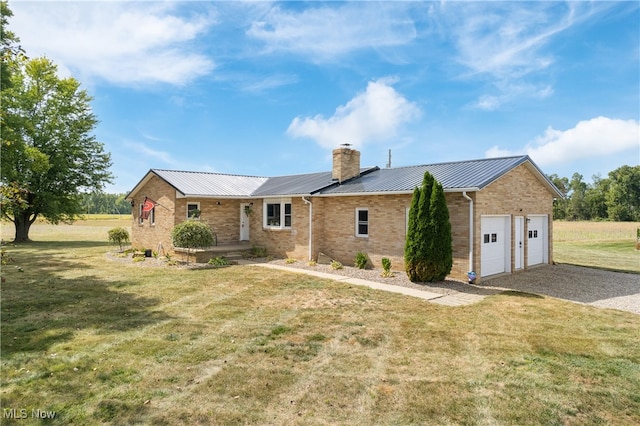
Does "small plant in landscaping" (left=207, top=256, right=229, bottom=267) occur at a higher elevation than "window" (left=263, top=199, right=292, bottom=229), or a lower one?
lower

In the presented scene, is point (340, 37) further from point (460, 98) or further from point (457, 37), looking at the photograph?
point (460, 98)

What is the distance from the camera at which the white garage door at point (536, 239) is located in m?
16.4

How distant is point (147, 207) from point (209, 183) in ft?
12.3

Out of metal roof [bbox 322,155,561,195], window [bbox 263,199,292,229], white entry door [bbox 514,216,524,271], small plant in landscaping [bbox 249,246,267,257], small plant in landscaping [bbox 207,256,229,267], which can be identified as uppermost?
metal roof [bbox 322,155,561,195]

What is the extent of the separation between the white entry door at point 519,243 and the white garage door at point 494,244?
781mm

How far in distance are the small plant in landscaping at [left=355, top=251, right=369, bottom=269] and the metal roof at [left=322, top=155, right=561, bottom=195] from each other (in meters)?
2.70

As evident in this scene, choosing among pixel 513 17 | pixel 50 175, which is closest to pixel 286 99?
pixel 513 17

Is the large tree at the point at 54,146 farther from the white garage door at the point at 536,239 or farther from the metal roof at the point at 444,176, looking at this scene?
the white garage door at the point at 536,239

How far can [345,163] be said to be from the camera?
61.4 feet

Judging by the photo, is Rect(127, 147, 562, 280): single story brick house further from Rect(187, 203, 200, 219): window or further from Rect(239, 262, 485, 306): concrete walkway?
Rect(239, 262, 485, 306): concrete walkway

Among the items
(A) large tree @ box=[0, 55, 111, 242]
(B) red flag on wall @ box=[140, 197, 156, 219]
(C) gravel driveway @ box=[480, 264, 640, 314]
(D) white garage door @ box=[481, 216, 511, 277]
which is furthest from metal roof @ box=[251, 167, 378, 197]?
(A) large tree @ box=[0, 55, 111, 242]

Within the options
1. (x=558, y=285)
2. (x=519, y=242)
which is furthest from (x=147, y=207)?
(x=558, y=285)

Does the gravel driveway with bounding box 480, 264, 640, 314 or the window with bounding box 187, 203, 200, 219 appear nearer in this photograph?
the gravel driveway with bounding box 480, 264, 640, 314

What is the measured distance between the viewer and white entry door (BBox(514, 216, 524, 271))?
15.4m
